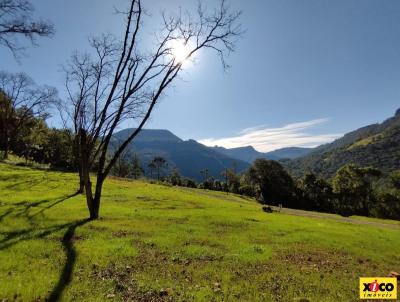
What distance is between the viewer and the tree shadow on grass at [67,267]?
8.39m

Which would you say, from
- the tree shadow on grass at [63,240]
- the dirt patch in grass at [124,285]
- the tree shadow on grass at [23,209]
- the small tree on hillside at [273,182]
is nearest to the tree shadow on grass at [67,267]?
the tree shadow on grass at [63,240]

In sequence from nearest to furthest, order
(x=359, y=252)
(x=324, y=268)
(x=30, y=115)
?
(x=324, y=268) < (x=359, y=252) < (x=30, y=115)

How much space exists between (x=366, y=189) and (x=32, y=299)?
117370 millimetres

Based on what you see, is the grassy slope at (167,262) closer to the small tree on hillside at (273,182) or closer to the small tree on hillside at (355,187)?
the small tree on hillside at (355,187)

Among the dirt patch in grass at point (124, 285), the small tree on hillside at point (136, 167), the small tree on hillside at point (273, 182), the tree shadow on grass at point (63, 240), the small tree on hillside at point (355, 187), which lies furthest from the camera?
the small tree on hillside at point (136, 167)

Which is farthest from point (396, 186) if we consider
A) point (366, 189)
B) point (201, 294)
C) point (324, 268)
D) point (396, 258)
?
point (201, 294)

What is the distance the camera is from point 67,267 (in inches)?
415

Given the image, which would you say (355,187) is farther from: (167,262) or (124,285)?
(124,285)

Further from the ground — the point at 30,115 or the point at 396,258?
the point at 30,115

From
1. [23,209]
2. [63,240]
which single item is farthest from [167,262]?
[23,209]

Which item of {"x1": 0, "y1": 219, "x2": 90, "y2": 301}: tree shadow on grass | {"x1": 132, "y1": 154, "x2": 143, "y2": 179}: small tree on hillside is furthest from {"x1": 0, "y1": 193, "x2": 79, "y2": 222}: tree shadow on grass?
{"x1": 132, "y1": 154, "x2": 143, "y2": 179}: small tree on hillside

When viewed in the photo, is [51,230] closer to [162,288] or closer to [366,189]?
[162,288]

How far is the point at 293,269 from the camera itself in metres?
12.4

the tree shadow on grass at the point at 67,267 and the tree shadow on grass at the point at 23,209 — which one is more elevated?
the tree shadow on grass at the point at 23,209
